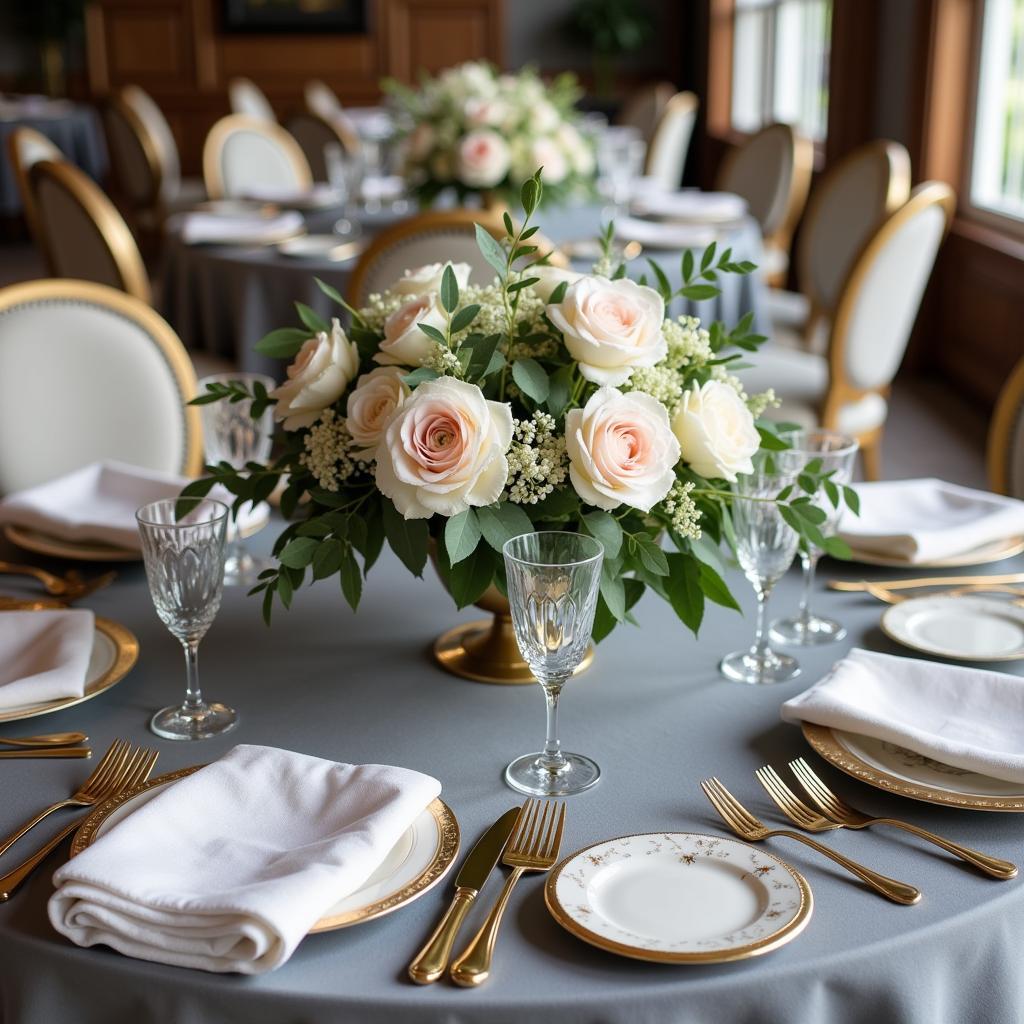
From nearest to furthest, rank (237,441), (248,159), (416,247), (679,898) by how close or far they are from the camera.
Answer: (679,898)
(237,441)
(416,247)
(248,159)

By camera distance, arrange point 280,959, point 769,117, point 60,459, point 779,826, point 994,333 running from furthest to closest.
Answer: point 769,117 < point 994,333 < point 60,459 < point 779,826 < point 280,959

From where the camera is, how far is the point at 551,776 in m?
1.08

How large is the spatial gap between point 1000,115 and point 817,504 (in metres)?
3.98

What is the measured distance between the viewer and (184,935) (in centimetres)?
85

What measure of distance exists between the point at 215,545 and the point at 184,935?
1.27ft

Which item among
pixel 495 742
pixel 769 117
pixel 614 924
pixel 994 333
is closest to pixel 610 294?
pixel 495 742

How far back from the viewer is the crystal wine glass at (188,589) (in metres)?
1.12

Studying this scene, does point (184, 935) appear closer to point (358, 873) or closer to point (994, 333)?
point (358, 873)

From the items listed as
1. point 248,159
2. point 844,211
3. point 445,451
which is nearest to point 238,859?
point 445,451

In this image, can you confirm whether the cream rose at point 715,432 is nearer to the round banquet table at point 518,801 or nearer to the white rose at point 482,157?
the round banquet table at point 518,801

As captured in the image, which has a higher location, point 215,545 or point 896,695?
point 215,545

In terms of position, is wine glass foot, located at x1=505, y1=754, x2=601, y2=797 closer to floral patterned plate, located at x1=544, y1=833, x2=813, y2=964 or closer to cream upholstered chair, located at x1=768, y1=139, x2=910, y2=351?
floral patterned plate, located at x1=544, y1=833, x2=813, y2=964

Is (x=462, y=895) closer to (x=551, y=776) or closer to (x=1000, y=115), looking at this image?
(x=551, y=776)

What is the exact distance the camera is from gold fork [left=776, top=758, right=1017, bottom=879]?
0.94 meters
